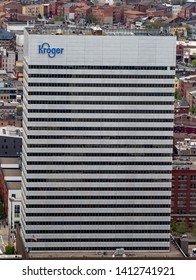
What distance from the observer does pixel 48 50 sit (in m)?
134

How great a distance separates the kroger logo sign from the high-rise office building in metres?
0.10

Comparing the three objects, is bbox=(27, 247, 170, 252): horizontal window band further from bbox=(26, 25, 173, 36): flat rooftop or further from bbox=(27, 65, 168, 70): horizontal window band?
bbox=(26, 25, 173, 36): flat rooftop

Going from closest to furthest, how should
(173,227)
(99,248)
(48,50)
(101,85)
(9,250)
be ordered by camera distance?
1. (48,50)
2. (101,85)
3. (99,248)
4. (9,250)
5. (173,227)

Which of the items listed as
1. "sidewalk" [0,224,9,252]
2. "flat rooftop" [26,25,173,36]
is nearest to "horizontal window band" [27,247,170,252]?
"sidewalk" [0,224,9,252]

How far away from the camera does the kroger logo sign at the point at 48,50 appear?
13350cm

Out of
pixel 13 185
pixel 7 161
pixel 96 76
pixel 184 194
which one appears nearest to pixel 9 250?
pixel 96 76

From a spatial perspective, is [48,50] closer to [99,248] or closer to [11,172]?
[99,248]

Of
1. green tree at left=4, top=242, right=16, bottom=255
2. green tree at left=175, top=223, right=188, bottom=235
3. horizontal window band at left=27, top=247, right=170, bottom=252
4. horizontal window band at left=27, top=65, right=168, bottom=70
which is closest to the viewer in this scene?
horizontal window band at left=27, top=65, right=168, bottom=70

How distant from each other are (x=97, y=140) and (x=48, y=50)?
1050 centimetres

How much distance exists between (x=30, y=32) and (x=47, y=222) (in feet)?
62.6

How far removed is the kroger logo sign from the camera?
13350 cm

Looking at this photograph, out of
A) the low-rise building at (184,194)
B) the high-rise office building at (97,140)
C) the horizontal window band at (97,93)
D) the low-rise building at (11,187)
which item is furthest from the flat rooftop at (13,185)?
the horizontal window band at (97,93)

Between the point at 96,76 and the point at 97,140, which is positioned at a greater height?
the point at 96,76

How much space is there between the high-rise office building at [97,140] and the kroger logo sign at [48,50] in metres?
0.10
